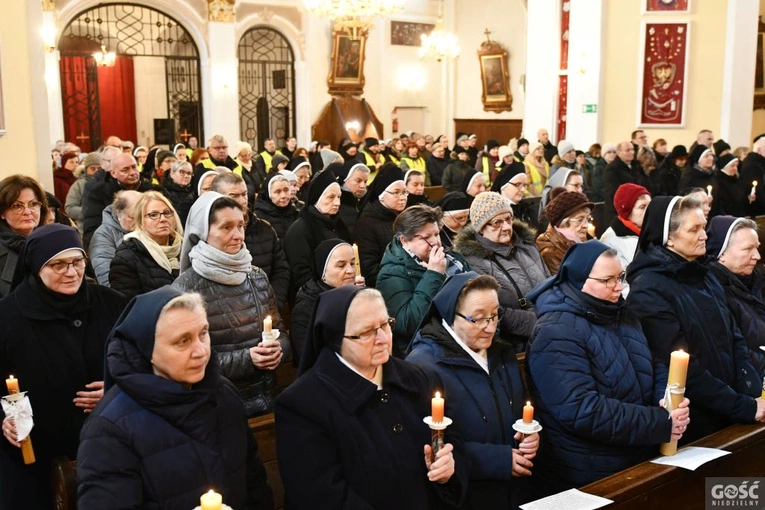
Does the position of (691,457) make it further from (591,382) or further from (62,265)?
(62,265)

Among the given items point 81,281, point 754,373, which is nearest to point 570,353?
point 754,373

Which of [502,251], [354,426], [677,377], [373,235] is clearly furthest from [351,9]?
[354,426]

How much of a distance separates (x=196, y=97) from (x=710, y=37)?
1095cm

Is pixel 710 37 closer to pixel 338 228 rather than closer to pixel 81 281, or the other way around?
pixel 338 228

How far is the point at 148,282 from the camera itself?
14.7ft

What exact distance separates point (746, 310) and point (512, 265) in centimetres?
127

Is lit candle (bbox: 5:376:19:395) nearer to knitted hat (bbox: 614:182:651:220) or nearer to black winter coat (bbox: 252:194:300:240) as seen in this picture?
black winter coat (bbox: 252:194:300:240)

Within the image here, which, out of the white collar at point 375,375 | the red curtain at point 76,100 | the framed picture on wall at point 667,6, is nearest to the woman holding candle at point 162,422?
the white collar at point 375,375

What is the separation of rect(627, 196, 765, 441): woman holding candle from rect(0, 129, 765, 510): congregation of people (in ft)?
0.03

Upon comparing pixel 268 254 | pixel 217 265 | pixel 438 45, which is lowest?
pixel 268 254

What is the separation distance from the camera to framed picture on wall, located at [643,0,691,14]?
1441 cm

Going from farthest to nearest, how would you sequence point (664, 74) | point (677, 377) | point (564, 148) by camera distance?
1. point (664, 74)
2. point (564, 148)
3. point (677, 377)

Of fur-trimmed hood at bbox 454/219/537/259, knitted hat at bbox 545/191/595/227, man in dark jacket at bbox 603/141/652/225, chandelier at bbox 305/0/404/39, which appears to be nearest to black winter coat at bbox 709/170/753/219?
man in dark jacket at bbox 603/141/652/225

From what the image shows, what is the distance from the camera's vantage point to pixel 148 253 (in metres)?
4.55
